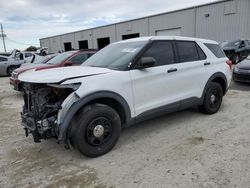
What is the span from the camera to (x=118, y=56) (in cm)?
418

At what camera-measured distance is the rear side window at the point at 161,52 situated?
164 inches

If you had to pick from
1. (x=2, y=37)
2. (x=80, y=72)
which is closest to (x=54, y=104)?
(x=80, y=72)

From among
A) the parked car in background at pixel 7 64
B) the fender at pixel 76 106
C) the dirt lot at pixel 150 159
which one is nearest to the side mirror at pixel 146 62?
the fender at pixel 76 106

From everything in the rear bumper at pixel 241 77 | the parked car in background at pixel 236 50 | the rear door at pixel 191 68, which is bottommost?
the rear bumper at pixel 241 77

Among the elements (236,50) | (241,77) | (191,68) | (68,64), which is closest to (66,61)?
(68,64)

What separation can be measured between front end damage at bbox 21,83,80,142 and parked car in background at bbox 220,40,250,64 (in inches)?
524

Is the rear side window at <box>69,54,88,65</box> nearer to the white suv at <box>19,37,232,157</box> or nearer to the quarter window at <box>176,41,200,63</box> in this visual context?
the white suv at <box>19,37,232,157</box>

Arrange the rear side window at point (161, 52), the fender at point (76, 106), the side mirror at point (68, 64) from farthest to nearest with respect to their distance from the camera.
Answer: the side mirror at point (68, 64), the rear side window at point (161, 52), the fender at point (76, 106)

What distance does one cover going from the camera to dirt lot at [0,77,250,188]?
2.93 meters

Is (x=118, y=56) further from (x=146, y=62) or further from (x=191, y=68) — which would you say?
(x=191, y=68)

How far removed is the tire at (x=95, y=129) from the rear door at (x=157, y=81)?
0.54 meters

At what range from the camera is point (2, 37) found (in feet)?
195

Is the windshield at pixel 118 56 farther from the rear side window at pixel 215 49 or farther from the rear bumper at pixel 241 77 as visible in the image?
the rear bumper at pixel 241 77

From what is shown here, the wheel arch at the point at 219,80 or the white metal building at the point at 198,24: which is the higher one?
the white metal building at the point at 198,24
